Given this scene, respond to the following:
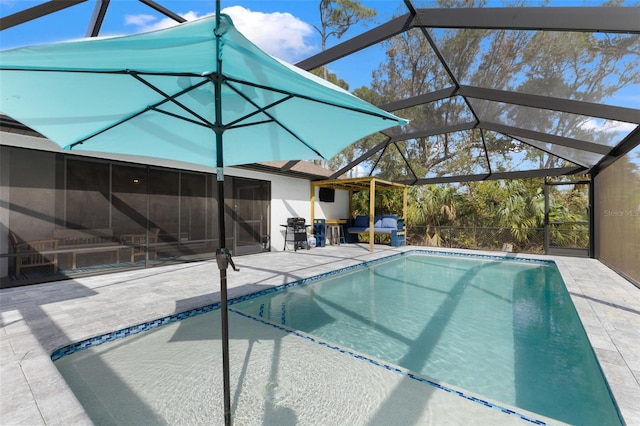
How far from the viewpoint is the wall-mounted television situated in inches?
487

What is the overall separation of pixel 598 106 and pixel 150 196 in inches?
338

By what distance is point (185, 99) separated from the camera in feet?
8.15

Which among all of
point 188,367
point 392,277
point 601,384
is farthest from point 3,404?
point 392,277

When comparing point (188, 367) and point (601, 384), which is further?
point (188, 367)

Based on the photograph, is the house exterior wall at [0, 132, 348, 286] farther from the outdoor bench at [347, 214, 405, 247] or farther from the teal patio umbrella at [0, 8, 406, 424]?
the outdoor bench at [347, 214, 405, 247]

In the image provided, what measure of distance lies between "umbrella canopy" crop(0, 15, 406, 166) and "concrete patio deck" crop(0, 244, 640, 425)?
1.93m

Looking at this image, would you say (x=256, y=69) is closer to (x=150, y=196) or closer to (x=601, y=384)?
(x=601, y=384)

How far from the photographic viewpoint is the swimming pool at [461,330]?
272 centimetres

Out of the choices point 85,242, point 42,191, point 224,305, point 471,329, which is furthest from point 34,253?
point 471,329

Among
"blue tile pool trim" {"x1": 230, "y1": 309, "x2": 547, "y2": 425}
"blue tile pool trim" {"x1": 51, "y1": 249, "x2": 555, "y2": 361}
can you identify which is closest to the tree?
"blue tile pool trim" {"x1": 51, "y1": 249, "x2": 555, "y2": 361}

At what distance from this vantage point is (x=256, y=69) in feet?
6.39

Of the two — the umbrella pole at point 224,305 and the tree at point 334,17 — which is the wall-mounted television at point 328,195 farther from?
the umbrella pole at point 224,305

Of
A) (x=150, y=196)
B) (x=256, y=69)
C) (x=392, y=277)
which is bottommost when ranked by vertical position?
(x=392, y=277)

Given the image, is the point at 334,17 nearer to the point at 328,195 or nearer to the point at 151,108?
the point at 328,195
